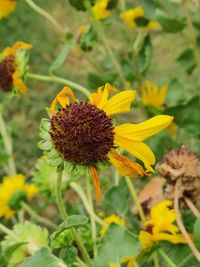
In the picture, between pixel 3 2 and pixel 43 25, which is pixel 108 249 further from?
pixel 43 25

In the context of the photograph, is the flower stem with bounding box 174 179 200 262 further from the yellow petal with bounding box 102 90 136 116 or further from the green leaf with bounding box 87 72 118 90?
the green leaf with bounding box 87 72 118 90

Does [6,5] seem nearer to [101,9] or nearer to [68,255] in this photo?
[101,9]

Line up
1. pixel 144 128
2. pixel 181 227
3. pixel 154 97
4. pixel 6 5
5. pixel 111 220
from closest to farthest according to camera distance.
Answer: pixel 144 128
pixel 181 227
pixel 111 220
pixel 6 5
pixel 154 97

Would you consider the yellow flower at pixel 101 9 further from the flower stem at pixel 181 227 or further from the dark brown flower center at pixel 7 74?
the flower stem at pixel 181 227

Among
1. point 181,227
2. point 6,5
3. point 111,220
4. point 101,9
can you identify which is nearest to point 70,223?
point 181,227

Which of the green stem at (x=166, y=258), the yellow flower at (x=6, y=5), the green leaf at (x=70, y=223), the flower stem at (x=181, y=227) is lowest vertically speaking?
the green stem at (x=166, y=258)

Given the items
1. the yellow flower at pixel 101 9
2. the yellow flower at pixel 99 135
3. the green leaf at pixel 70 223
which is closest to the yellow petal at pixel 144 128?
the yellow flower at pixel 99 135
